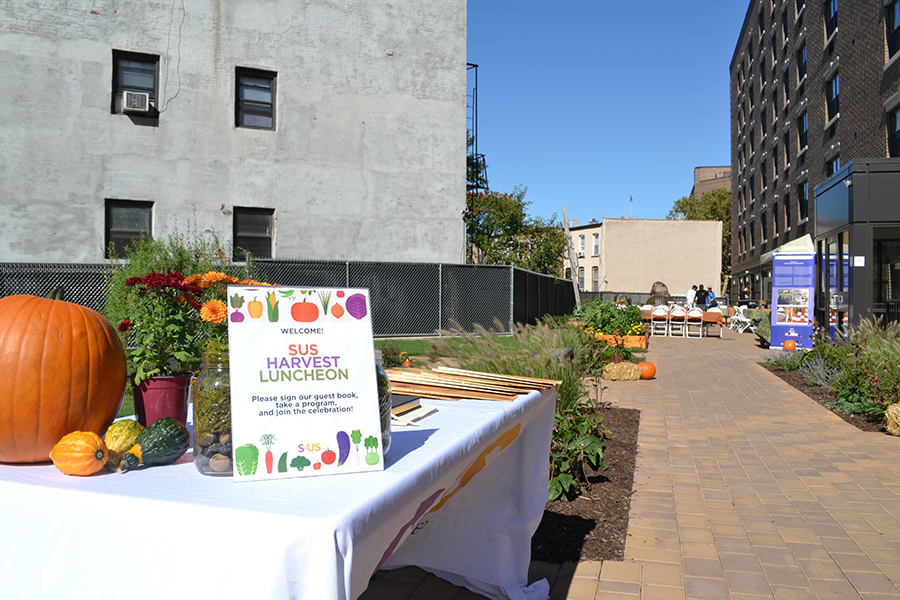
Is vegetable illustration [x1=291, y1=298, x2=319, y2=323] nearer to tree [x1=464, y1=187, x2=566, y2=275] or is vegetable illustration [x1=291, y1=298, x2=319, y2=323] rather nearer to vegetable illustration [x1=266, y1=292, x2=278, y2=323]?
vegetable illustration [x1=266, y1=292, x2=278, y2=323]

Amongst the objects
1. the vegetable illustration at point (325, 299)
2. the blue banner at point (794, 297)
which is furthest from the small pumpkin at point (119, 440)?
the blue banner at point (794, 297)

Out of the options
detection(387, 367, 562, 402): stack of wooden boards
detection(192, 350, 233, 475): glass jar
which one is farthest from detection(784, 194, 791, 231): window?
detection(192, 350, 233, 475): glass jar

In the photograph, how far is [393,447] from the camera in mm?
1914

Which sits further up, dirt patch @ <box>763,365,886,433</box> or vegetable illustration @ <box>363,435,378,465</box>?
vegetable illustration @ <box>363,435,378,465</box>

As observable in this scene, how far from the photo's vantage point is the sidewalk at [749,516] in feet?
10.9

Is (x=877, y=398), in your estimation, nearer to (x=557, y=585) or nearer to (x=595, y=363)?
(x=595, y=363)

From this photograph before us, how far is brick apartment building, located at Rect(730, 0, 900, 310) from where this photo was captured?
2108 cm

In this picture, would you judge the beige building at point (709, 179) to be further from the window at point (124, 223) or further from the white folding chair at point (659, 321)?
the window at point (124, 223)

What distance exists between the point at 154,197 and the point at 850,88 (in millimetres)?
23616

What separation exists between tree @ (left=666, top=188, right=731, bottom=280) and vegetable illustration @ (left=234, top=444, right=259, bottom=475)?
231 ft

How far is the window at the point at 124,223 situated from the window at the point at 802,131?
99.8ft

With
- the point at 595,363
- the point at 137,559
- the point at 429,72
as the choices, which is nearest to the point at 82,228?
the point at 429,72

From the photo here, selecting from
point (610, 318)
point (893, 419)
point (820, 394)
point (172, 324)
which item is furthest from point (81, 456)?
point (610, 318)

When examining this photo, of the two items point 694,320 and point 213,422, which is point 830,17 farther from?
point 213,422
